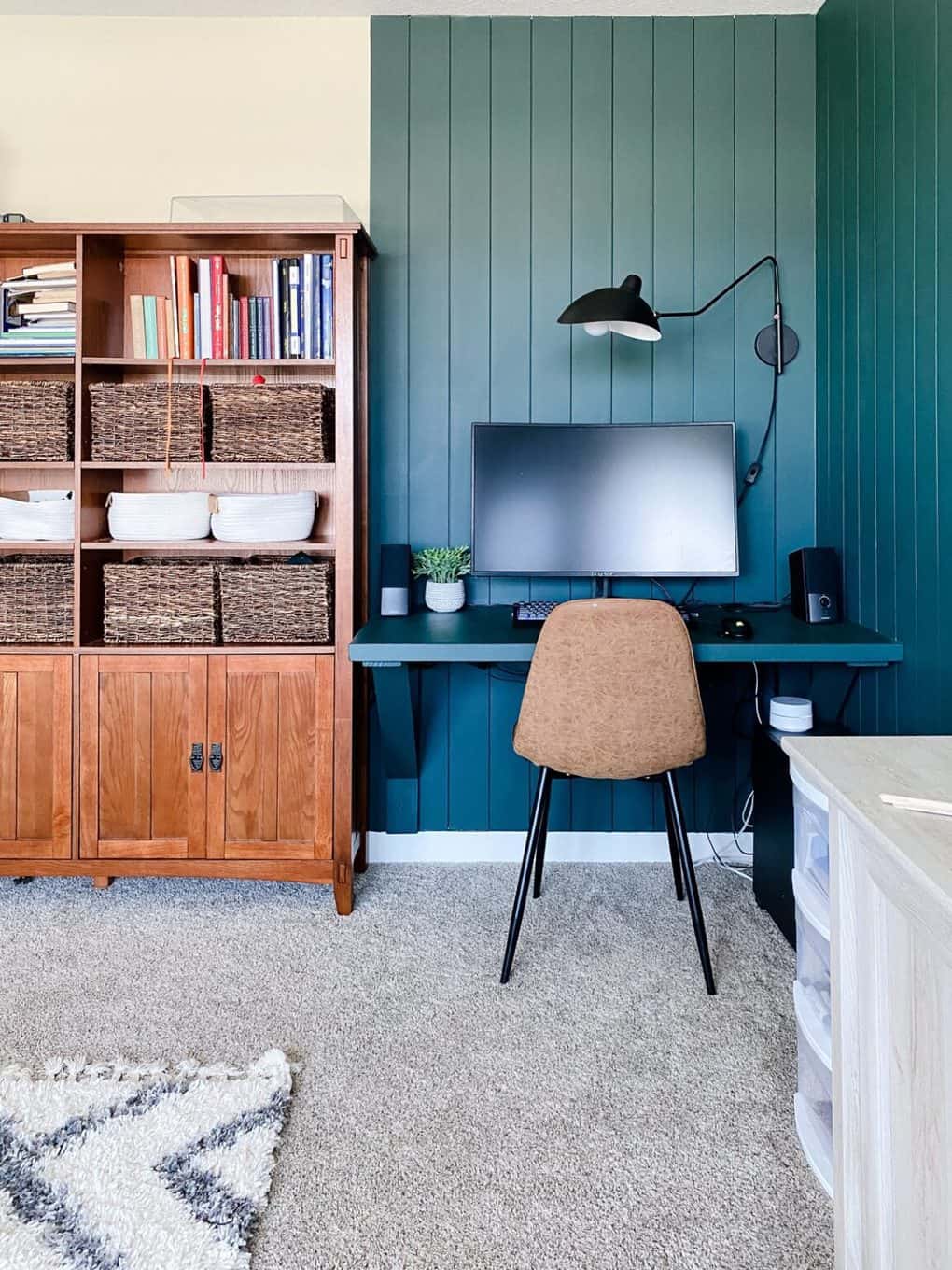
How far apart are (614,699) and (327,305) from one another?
139 centimetres

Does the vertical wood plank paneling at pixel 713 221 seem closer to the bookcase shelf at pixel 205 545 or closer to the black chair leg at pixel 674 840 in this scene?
the black chair leg at pixel 674 840

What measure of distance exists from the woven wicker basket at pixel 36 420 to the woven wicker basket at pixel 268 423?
0.42 metres

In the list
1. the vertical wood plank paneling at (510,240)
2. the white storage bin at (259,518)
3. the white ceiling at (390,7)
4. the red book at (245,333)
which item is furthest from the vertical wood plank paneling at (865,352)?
the red book at (245,333)

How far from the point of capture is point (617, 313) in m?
2.27

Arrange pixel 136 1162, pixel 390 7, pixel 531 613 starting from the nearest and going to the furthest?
pixel 136 1162 → pixel 531 613 → pixel 390 7

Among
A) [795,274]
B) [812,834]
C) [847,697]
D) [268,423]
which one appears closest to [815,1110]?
[812,834]

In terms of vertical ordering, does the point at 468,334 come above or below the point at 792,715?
above

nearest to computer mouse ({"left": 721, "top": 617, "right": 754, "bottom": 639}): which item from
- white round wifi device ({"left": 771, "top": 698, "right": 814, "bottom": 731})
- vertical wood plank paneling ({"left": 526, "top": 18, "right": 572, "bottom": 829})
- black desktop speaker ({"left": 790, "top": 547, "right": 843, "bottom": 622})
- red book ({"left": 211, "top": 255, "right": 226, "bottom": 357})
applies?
white round wifi device ({"left": 771, "top": 698, "right": 814, "bottom": 731})

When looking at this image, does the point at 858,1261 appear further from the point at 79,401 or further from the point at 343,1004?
the point at 79,401

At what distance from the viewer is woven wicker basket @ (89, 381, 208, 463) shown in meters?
2.46

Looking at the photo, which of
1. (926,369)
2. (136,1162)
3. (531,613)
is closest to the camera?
(136,1162)

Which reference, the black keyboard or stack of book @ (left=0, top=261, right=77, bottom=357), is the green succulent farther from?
stack of book @ (left=0, top=261, right=77, bottom=357)

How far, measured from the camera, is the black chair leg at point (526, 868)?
203 cm

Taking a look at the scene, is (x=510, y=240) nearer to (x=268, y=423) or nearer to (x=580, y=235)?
(x=580, y=235)
